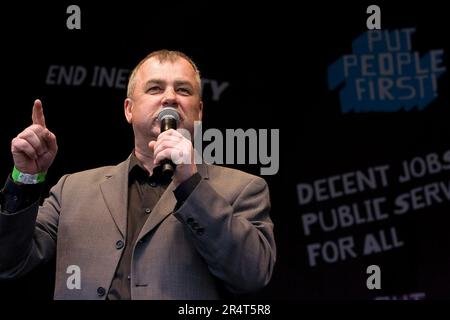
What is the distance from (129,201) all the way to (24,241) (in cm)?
32

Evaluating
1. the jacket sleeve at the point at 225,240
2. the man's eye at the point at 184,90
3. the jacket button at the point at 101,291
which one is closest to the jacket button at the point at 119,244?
the jacket button at the point at 101,291

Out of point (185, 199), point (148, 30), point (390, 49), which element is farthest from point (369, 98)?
point (185, 199)

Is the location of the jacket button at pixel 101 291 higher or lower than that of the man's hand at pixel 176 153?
lower

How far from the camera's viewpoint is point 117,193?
74.5 inches

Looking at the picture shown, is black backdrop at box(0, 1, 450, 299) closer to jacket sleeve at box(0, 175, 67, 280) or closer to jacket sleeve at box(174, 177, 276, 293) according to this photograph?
jacket sleeve at box(0, 175, 67, 280)

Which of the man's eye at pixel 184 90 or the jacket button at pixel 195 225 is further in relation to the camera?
the man's eye at pixel 184 90

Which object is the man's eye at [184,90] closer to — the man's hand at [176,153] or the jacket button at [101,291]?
the man's hand at [176,153]

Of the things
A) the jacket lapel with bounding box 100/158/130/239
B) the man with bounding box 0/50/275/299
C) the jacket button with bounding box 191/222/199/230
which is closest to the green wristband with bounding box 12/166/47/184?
the man with bounding box 0/50/275/299

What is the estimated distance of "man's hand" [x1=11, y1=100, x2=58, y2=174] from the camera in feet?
5.52

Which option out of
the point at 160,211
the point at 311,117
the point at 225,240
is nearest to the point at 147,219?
the point at 160,211

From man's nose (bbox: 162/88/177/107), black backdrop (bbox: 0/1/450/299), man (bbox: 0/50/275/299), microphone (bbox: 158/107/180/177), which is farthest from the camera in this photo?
black backdrop (bbox: 0/1/450/299)

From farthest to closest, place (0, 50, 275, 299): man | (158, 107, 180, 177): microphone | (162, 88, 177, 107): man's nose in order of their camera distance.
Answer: (162, 88, 177, 107): man's nose → (0, 50, 275, 299): man → (158, 107, 180, 177): microphone

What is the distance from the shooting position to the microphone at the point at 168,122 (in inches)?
60.4

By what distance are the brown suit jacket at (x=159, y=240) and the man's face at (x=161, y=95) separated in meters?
0.15
